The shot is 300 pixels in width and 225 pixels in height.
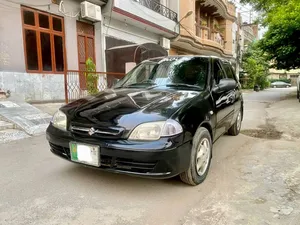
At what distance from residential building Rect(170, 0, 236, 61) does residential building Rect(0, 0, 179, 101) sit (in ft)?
14.8

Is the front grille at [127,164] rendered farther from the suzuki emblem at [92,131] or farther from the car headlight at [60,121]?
the car headlight at [60,121]

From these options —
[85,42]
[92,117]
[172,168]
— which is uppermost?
[85,42]

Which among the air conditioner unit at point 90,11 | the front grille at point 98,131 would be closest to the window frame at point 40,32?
Answer: the air conditioner unit at point 90,11

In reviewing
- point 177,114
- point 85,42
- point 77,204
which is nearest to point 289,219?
point 177,114

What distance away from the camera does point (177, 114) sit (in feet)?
8.22

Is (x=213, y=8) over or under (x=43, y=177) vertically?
over

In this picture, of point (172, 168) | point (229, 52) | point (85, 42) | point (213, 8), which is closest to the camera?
point (172, 168)

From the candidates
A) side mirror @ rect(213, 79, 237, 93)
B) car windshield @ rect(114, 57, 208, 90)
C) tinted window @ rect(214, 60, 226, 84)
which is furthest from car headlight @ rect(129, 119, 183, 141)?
tinted window @ rect(214, 60, 226, 84)

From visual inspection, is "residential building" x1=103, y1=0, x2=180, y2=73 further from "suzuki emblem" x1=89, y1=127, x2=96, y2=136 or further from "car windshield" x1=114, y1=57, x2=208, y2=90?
"suzuki emblem" x1=89, y1=127, x2=96, y2=136

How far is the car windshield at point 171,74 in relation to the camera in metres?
3.48

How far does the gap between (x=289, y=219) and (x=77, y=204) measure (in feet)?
6.39

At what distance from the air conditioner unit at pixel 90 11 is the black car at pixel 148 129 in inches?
262

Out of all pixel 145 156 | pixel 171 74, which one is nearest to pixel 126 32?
pixel 171 74

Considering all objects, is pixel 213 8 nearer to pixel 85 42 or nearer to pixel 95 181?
pixel 85 42
